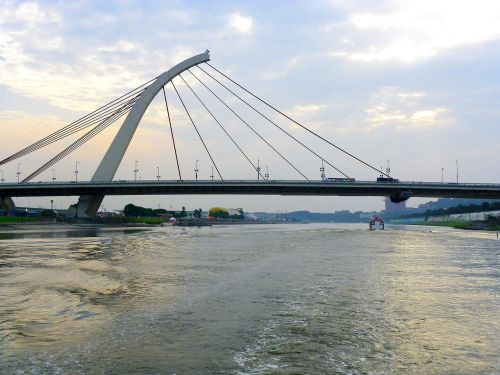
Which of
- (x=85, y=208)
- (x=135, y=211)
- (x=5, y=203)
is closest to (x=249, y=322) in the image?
(x=85, y=208)

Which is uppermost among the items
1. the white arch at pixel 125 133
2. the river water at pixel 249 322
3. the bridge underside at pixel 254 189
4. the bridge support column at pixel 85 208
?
the white arch at pixel 125 133

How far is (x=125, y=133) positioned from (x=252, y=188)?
22.8 m

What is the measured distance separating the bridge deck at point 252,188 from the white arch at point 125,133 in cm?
189

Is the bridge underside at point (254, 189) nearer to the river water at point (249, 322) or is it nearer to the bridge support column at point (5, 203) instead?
the bridge support column at point (5, 203)

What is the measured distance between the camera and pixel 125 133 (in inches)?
2773

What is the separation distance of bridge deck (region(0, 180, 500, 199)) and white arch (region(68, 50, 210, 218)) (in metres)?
1.89

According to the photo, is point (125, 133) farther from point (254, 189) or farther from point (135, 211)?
point (135, 211)

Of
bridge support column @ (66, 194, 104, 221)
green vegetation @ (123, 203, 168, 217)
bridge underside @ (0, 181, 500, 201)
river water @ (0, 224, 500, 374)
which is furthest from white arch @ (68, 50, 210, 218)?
green vegetation @ (123, 203, 168, 217)

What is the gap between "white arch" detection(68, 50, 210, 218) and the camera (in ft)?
231

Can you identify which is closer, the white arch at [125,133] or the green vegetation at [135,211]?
the white arch at [125,133]

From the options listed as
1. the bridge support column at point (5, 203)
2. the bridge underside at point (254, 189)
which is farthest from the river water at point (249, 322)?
the bridge support column at point (5, 203)

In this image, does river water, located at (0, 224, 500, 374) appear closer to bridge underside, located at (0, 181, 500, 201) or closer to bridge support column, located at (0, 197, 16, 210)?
bridge underside, located at (0, 181, 500, 201)

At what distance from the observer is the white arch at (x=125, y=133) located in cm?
7038

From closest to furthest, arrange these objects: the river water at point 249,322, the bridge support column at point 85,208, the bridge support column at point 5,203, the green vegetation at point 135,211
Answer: the river water at point 249,322, the bridge support column at point 85,208, the bridge support column at point 5,203, the green vegetation at point 135,211
